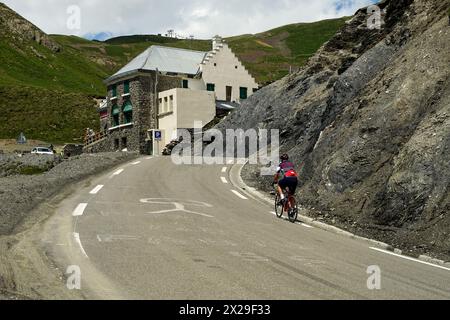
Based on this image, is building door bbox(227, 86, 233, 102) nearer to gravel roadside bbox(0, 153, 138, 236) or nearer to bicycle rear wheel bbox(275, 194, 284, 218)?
gravel roadside bbox(0, 153, 138, 236)

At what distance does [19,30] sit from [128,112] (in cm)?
8993

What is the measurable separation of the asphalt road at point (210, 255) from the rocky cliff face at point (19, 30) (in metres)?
127

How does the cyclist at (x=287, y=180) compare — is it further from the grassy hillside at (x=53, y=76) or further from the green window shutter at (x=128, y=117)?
the grassy hillside at (x=53, y=76)

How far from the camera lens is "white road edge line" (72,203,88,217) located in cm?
1511

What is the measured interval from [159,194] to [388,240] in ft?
30.1

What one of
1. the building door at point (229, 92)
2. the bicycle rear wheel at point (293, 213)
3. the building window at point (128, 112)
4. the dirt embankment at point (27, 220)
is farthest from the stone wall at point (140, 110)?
the bicycle rear wheel at point (293, 213)

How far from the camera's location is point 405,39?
24016mm

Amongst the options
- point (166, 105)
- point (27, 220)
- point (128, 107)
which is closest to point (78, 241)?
point (27, 220)

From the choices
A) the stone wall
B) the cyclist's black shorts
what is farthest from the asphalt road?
the stone wall

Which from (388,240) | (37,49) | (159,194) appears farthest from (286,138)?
(37,49)

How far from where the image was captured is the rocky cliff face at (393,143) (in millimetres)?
14359

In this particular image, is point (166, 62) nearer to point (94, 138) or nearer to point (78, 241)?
point (94, 138)

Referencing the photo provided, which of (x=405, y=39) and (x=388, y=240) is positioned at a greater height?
(x=405, y=39)
